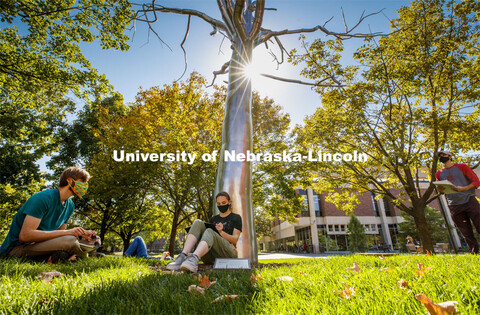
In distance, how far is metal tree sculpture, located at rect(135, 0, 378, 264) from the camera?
555 cm

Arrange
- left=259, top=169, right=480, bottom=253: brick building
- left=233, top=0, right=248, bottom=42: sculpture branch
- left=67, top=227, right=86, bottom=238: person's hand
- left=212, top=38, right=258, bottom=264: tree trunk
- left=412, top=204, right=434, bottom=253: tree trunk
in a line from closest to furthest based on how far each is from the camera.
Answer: left=67, top=227, right=86, bottom=238: person's hand < left=212, top=38, right=258, bottom=264: tree trunk < left=233, top=0, right=248, bottom=42: sculpture branch < left=412, top=204, right=434, bottom=253: tree trunk < left=259, top=169, right=480, bottom=253: brick building

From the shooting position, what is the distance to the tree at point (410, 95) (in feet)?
29.6

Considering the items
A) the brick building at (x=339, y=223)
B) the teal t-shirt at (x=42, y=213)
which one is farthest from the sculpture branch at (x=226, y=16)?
the brick building at (x=339, y=223)

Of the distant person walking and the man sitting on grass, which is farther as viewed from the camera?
the distant person walking

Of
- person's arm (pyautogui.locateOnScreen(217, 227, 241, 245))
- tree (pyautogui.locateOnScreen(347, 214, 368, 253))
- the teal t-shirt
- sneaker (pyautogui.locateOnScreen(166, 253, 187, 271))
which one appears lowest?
tree (pyautogui.locateOnScreen(347, 214, 368, 253))

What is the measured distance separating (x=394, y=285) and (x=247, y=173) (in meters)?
4.49

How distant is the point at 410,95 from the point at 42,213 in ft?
36.6

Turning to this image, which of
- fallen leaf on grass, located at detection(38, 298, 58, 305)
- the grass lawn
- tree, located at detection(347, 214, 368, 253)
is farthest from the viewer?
tree, located at detection(347, 214, 368, 253)

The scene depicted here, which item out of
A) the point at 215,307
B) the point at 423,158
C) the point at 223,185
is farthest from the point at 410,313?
the point at 423,158

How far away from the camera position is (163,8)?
822 centimetres

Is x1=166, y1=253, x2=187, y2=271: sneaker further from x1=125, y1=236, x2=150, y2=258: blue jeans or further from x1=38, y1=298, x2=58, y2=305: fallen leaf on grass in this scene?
x1=125, y1=236, x2=150, y2=258: blue jeans

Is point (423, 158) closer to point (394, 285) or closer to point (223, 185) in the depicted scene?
point (223, 185)

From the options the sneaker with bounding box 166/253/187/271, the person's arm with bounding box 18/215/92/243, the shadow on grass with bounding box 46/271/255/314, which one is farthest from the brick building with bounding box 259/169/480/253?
the shadow on grass with bounding box 46/271/255/314

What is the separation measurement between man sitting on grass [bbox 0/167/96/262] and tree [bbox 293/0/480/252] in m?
9.25
